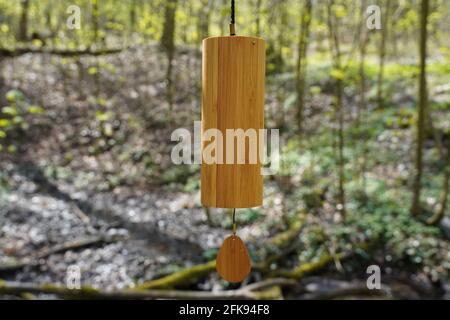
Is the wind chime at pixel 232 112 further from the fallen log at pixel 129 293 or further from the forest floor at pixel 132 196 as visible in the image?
the fallen log at pixel 129 293

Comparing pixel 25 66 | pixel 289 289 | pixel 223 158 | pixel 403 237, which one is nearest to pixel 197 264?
pixel 289 289

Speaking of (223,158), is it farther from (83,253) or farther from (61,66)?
(61,66)

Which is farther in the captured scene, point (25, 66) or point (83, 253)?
point (25, 66)

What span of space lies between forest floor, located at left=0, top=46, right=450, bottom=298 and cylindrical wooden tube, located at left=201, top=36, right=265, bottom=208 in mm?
2609

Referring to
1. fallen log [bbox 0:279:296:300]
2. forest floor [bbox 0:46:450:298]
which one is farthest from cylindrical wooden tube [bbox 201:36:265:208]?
fallen log [bbox 0:279:296:300]

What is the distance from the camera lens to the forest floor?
481 cm

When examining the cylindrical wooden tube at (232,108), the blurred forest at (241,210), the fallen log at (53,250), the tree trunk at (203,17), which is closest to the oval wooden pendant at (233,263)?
the cylindrical wooden tube at (232,108)

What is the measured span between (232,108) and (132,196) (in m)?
5.74

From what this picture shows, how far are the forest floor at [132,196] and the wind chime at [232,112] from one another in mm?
2609

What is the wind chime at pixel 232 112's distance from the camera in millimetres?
1296

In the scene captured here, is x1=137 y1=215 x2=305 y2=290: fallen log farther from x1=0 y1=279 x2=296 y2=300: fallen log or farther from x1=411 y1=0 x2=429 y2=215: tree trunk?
x1=411 y1=0 x2=429 y2=215: tree trunk

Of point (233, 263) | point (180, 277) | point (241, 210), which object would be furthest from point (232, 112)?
point (241, 210)

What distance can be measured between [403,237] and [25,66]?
9.29 metres
